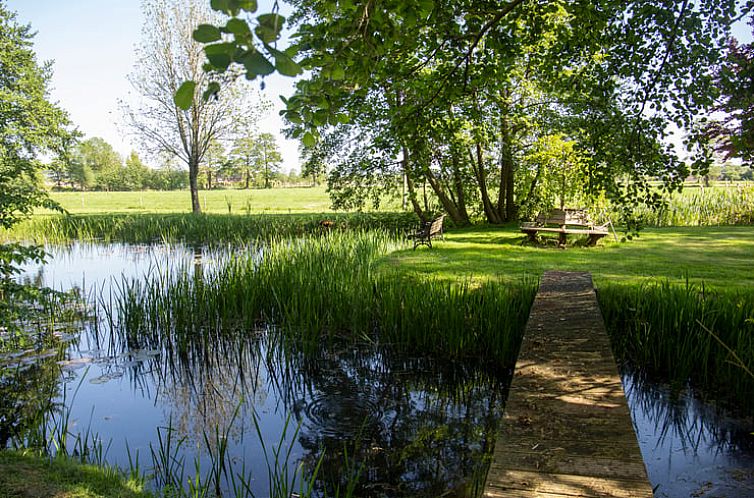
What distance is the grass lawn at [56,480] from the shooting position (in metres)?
2.40

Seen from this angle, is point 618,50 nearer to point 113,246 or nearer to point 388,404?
point 388,404

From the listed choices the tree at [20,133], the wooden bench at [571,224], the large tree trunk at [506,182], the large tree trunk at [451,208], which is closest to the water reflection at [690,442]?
the tree at [20,133]

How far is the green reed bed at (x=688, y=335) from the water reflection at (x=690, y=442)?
0.20 meters

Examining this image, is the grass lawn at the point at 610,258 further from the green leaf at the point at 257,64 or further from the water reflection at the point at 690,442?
the green leaf at the point at 257,64

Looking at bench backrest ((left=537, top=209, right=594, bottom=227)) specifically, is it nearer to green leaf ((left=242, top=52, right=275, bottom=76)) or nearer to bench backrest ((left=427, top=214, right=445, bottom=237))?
bench backrest ((left=427, top=214, right=445, bottom=237))

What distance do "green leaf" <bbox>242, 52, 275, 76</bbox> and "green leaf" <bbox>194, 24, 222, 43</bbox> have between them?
0.08m

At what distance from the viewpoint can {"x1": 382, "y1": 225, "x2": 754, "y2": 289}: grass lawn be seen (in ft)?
24.6

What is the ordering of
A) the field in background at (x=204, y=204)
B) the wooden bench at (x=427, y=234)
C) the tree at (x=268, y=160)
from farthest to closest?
the tree at (x=268, y=160) < the field in background at (x=204, y=204) < the wooden bench at (x=427, y=234)

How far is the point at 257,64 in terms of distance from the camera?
4.18ft

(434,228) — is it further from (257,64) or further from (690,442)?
(257,64)

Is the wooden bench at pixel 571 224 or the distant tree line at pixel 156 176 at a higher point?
the distant tree line at pixel 156 176

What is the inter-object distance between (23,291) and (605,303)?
17.6 ft

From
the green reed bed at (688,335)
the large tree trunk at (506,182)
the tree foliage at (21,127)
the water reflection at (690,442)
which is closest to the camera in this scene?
the water reflection at (690,442)

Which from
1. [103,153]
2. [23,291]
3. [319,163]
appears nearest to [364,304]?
[23,291]
